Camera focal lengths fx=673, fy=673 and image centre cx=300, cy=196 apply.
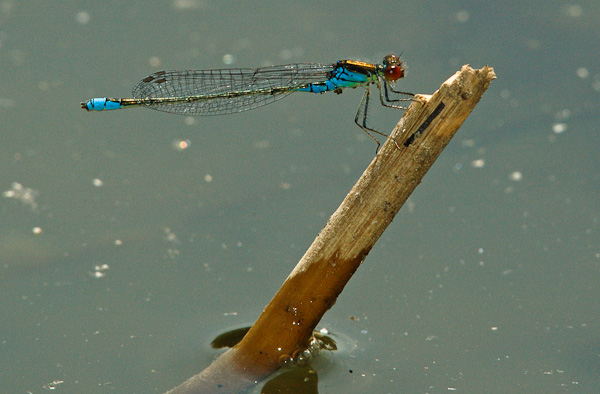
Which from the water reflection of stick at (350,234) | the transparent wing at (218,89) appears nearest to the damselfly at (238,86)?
the transparent wing at (218,89)

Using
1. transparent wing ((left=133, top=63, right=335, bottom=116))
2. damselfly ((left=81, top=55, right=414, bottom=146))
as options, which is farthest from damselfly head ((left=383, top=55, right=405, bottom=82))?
transparent wing ((left=133, top=63, right=335, bottom=116))

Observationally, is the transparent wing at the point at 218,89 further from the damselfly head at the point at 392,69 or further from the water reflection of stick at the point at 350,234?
the water reflection of stick at the point at 350,234

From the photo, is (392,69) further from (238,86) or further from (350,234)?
(350,234)

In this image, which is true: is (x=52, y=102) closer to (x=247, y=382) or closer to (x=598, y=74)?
(x=247, y=382)

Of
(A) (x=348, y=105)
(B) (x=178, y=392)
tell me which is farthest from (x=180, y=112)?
(B) (x=178, y=392)

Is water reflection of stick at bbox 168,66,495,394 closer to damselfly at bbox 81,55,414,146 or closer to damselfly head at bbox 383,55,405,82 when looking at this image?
damselfly head at bbox 383,55,405,82
